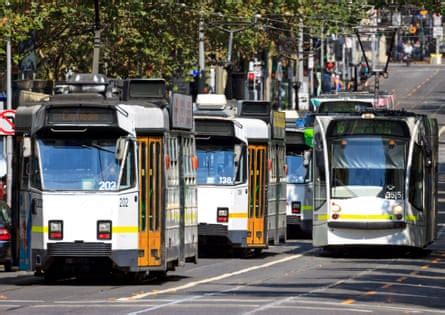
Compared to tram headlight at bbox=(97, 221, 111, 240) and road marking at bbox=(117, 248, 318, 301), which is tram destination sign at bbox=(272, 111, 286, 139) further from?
tram headlight at bbox=(97, 221, 111, 240)

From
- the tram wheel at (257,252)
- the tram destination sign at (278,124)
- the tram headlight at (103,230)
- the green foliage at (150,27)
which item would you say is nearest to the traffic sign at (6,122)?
the tram destination sign at (278,124)

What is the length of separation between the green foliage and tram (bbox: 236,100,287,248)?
806 cm

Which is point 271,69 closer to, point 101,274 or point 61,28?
point 61,28

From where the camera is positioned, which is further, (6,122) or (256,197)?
(6,122)

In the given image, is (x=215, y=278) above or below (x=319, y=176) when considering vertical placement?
below

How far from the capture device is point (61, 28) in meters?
53.2

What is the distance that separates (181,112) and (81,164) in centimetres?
258

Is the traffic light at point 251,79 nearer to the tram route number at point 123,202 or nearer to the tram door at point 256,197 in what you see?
the tram door at point 256,197

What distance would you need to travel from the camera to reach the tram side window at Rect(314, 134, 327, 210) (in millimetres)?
34969

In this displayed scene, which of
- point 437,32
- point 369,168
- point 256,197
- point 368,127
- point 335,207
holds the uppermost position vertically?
point 437,32

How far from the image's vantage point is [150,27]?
56.2 m

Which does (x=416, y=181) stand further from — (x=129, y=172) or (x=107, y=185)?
(x=107, y=185)

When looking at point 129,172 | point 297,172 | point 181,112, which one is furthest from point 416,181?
point 129,172

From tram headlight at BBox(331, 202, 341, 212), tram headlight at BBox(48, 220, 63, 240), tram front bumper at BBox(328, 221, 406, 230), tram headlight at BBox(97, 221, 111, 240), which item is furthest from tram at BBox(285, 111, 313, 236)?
tram headlight at BBox(48, 220, 63, 240)
